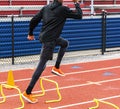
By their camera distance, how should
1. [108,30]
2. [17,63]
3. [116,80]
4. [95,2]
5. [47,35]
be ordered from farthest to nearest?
[95,2], [108,30], [17,63], [116,80], [47,35]

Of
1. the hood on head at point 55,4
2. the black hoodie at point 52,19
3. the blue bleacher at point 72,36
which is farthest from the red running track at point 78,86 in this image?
the hood on head at point 55,4

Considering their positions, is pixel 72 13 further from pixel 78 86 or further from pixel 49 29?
pixel 78 86

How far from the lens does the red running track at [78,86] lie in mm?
6773

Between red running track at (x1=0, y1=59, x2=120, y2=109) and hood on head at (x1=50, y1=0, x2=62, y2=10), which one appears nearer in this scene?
hood on head at (x1=50, y1=0, x2=62, y2=10)

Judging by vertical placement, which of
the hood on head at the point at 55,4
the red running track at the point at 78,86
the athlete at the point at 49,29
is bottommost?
the red running track at the point at 78,86

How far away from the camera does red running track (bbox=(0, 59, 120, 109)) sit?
22.2 ft

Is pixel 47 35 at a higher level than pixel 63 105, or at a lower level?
higher

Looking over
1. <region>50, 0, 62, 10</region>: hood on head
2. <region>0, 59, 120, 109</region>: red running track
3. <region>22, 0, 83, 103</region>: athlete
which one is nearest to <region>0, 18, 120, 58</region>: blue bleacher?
<region>0, 59, 120, 109</region>: red running track

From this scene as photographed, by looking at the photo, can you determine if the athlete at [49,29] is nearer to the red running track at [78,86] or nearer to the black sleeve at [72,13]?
the black sleeve at [72,13]

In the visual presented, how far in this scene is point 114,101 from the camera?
7023 millimetres

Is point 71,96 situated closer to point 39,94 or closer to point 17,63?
point 39,94

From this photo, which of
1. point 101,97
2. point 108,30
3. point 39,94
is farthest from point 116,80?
point 108,30

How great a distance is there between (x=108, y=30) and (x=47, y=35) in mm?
7459

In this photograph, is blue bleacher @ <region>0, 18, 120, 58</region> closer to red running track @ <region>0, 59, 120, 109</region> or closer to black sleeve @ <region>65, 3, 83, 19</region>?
red running track @ <region>0, 59, 120, 109</region>
